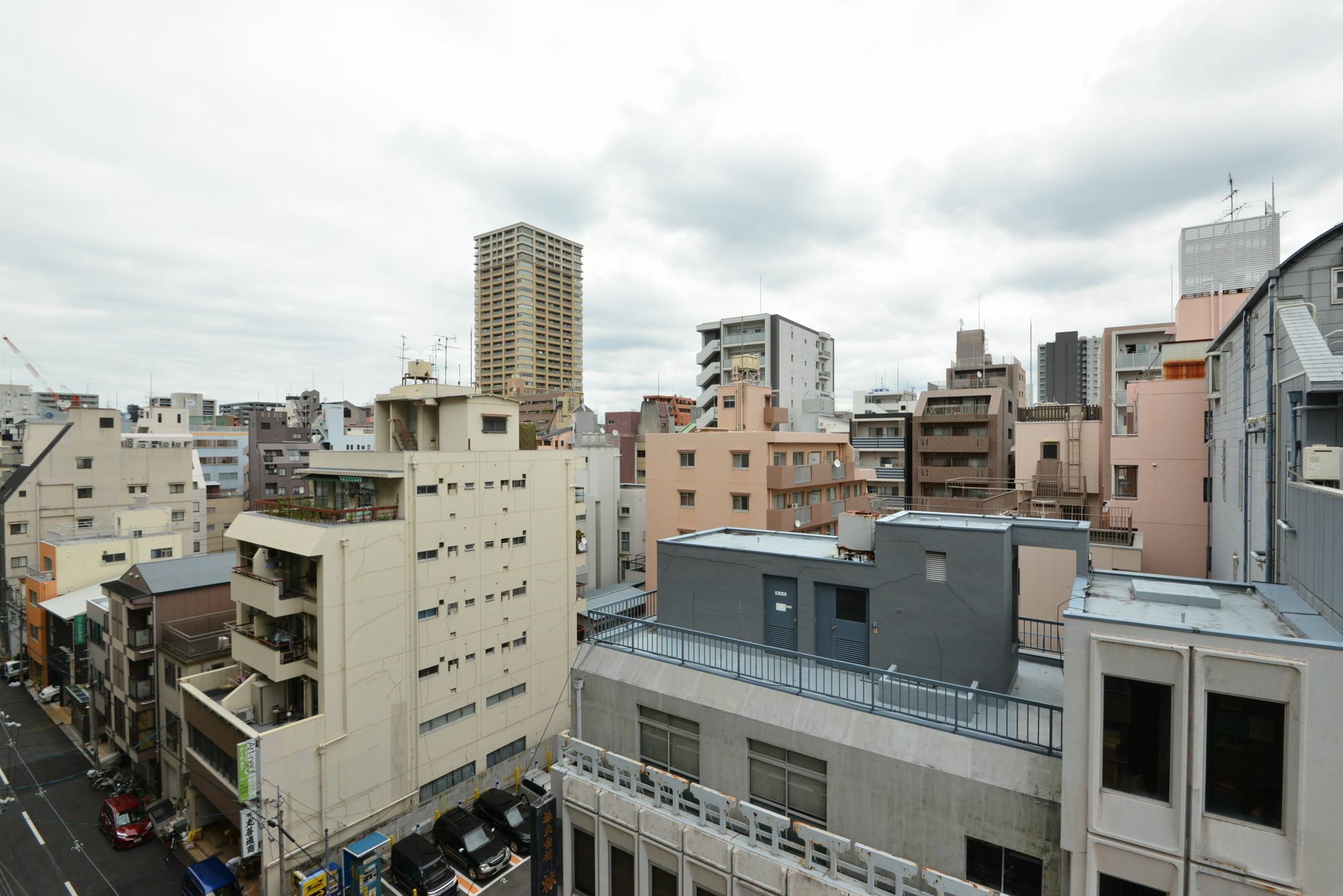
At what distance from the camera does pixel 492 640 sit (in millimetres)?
29609

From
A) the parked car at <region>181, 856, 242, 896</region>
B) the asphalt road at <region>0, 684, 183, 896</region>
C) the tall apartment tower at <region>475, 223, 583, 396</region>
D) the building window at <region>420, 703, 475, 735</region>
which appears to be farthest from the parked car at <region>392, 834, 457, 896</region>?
the tall apartment tower at <region>475, 223, 583, 396</region>

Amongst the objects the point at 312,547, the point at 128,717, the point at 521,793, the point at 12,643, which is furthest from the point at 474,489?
the point at 12,643

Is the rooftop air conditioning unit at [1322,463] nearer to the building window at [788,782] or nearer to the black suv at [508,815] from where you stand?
the building window at [788,782]

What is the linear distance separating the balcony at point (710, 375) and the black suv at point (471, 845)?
53225 mm

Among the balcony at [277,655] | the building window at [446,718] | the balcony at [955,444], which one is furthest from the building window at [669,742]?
the balcony at [955,444]

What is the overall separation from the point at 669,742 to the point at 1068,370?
490 feet

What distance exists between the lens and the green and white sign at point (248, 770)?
68.6 ft

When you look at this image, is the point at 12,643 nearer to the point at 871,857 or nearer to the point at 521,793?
the point at 521,793

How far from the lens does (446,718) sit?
91.0 ft

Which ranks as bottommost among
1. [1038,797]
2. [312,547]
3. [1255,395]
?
[1038,797]

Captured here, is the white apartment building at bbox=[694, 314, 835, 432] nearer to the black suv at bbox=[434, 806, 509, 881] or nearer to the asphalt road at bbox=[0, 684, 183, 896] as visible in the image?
the black suv at bbox=[434, 806, 509, 881]

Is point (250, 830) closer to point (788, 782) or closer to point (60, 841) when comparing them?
point (60, 841)

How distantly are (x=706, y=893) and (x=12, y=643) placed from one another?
64.2 metres

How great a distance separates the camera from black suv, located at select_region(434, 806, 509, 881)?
79.7 feet
